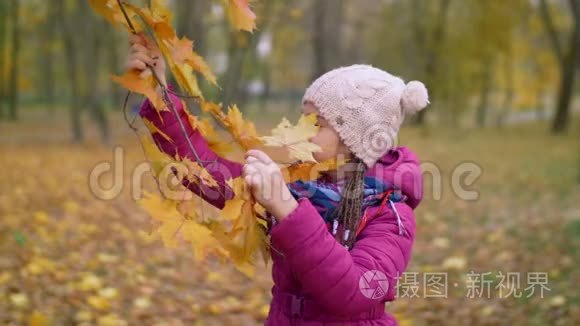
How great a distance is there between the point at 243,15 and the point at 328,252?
0.62 meters

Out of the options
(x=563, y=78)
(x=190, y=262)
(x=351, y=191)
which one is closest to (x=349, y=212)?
(x=351, y=191)

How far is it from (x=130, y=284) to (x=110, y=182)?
14.5ft

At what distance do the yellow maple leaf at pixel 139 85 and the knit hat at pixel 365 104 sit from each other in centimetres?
49

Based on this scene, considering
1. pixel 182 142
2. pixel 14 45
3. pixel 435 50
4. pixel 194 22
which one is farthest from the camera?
pixel 14 45

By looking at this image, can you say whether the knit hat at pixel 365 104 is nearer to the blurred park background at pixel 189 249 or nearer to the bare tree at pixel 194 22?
the blurred park background at pixel 189 249

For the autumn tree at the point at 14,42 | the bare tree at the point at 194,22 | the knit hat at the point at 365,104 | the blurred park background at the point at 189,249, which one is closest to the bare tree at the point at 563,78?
the blurred park background at the point at 189,249

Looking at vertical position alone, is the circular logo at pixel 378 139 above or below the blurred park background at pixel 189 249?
below

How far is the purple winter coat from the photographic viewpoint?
4.96 feet

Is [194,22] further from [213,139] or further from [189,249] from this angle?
[213,139]

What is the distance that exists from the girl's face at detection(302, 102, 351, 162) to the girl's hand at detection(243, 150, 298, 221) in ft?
1.06

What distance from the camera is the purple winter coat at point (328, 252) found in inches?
59.6

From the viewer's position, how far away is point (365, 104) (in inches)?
72.6

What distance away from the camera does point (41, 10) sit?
23891 mm

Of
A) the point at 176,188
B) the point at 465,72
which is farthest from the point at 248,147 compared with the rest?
the point at 465,72
